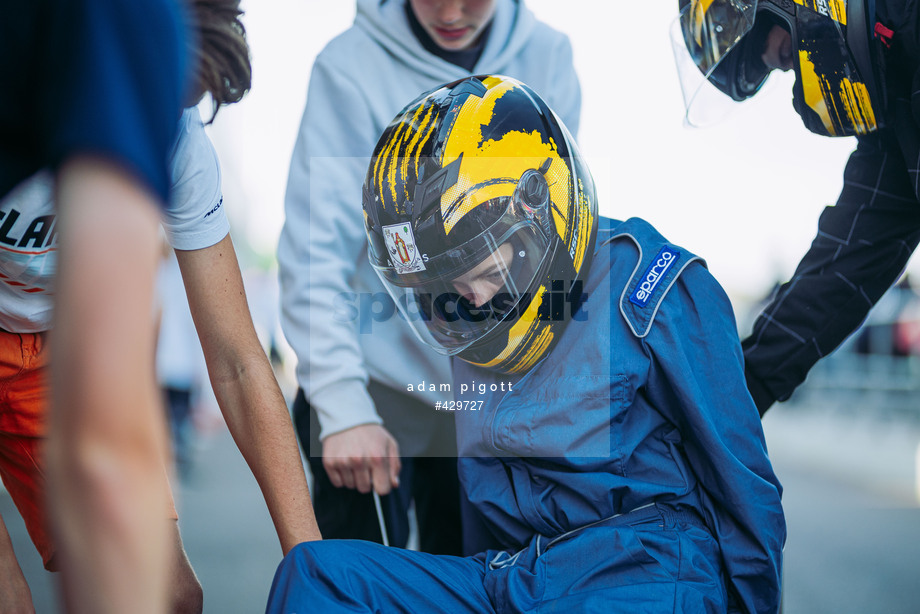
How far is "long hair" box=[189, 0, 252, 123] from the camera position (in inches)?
48.8

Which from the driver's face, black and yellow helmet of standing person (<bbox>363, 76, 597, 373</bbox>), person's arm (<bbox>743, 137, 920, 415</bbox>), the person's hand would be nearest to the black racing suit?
person's arm (<bbox>743, 137, 920, 415</bbox>)

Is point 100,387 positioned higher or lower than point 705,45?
lower

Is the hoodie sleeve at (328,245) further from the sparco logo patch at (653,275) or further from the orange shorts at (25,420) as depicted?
the sparco logo patch at (653,275)

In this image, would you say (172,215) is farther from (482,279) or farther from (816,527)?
(816,527)

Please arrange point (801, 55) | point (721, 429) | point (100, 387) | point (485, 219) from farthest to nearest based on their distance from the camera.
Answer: point (801, 55), point (485, 219), point (721, 429), point (100, 387)

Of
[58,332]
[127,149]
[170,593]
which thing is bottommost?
[170,593]

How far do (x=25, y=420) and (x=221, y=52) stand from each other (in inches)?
34.2

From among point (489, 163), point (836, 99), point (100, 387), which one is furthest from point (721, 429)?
point (100, 387)

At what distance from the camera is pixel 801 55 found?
150cm

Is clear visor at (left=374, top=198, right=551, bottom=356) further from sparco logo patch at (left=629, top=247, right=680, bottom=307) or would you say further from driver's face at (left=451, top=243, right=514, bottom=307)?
sparco logo patch at (left=629, top=247, right=680, bottom=307)

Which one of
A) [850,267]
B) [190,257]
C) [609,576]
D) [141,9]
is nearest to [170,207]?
[190,257]

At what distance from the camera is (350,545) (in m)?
1.20

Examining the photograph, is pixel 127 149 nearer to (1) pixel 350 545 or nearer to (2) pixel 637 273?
(1) pixel 350 545

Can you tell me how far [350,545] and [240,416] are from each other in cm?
37
